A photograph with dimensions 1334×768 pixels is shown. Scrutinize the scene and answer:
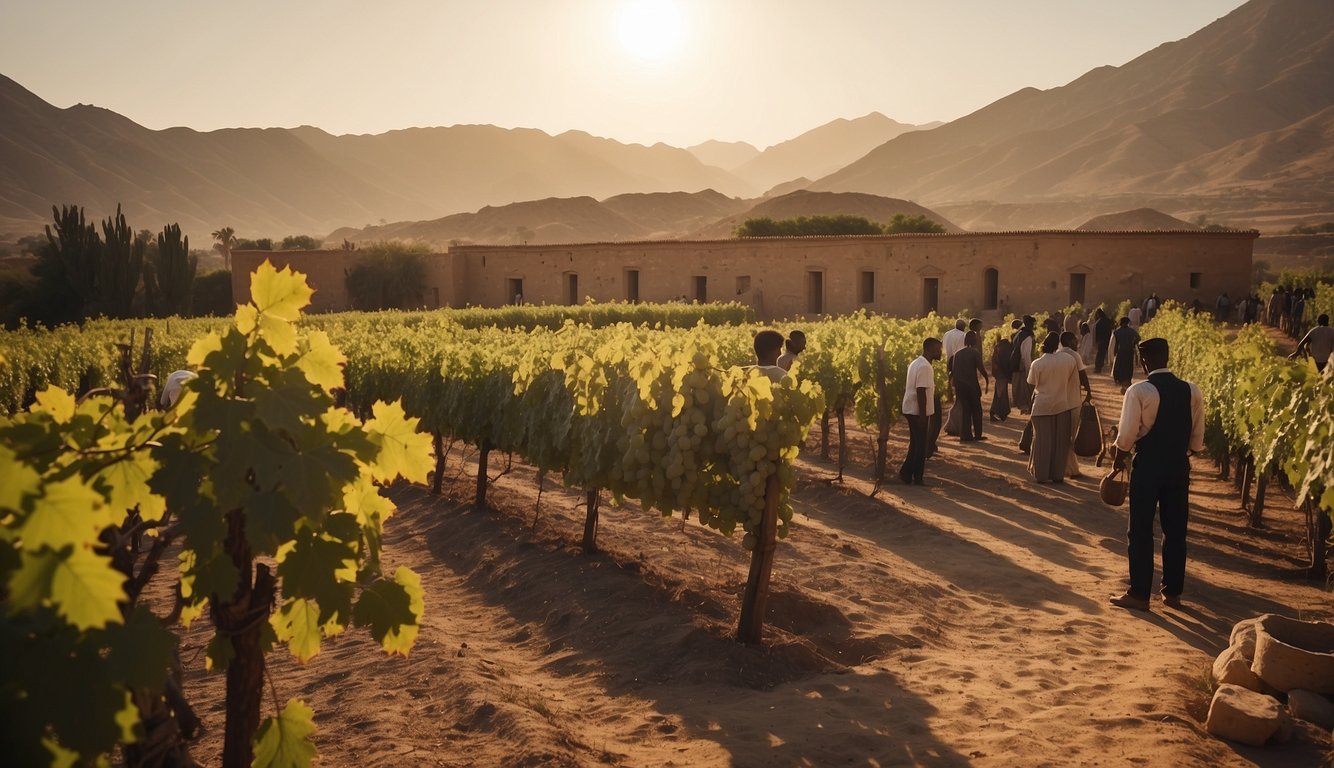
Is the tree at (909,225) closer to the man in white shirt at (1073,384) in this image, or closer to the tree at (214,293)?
the tree at (214,293)

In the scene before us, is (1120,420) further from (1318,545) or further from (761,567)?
(761,567)

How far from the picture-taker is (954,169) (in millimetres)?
167125

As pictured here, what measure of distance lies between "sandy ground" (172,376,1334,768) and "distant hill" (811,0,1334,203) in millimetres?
116094

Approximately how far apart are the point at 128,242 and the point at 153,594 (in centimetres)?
3725

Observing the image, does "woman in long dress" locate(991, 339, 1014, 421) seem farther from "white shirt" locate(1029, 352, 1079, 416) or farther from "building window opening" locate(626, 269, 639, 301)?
"building window opening" locate(626, 269, 639, 301)

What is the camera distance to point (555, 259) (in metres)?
40.0

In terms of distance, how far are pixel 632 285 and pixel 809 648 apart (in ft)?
112

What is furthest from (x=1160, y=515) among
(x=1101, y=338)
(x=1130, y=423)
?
(x=1101, y=338)

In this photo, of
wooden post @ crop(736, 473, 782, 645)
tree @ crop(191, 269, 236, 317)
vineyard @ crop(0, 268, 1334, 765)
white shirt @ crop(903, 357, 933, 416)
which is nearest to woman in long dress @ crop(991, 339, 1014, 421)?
white shirt @ crop(903, 357, 933, 416)

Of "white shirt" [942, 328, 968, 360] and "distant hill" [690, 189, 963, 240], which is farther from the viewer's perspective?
"distant hill" [690, 189, 963, 240]

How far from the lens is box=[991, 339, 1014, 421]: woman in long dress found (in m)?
16.1

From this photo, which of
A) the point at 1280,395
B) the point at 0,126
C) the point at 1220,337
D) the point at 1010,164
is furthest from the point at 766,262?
the point at 1010,164

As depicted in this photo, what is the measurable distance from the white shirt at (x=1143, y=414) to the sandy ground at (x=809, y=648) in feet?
4.14

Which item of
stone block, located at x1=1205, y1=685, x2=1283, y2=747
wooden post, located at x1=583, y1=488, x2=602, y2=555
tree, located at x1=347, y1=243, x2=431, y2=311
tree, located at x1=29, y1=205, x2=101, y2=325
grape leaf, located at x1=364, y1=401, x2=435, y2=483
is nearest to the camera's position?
grape leaf, located at x1=364, y1=401, x2=435, y2=483
